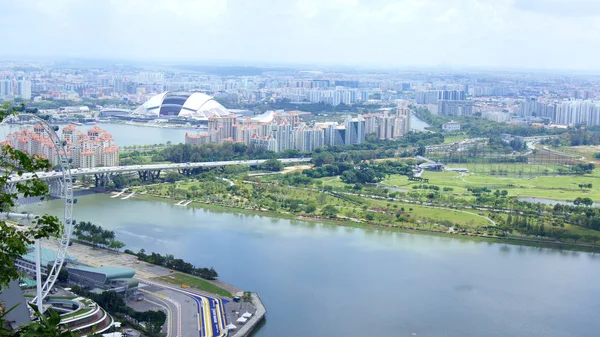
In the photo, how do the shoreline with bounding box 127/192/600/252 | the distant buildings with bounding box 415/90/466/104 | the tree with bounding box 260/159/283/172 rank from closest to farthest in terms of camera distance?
the shoreline with bounding box 127/192/600/252 → the tree with bounding box 260/159/283/172 → the distant buildings with bounding box 415/90/466/104

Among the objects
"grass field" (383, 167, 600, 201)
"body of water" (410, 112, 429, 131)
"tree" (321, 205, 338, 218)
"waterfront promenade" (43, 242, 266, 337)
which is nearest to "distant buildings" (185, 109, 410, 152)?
"grass field" (383, 167, 600, 201)

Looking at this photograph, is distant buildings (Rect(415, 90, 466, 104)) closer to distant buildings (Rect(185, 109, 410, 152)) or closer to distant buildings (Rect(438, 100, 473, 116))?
distant buildings (Rect(438, 100, 473, 116))

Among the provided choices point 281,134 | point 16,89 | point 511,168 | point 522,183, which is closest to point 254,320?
point 522,183

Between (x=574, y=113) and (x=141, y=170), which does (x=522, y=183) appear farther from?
(x=574, y=113)

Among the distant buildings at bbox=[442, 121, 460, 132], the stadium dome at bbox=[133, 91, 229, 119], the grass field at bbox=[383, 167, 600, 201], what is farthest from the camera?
the stadium dome at bbox=[133, 91, 229, 119]

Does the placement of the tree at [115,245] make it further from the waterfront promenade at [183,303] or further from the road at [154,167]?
the road at [154,167]

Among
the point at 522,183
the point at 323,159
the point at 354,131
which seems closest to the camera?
the point at 522,183
